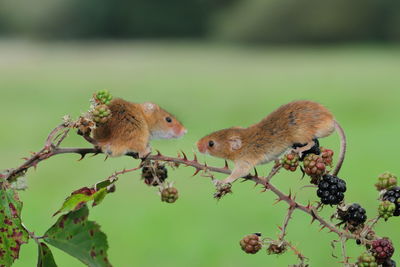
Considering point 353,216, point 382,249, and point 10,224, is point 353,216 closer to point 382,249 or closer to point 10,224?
point 382,249

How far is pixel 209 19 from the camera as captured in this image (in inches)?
2151

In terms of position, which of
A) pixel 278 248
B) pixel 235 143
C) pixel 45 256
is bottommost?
pixel 45 256

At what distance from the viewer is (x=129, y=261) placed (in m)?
7.19

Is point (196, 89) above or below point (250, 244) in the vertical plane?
above

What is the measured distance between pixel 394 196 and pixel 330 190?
0.44 ft

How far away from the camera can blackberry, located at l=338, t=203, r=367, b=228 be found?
52.4 inches

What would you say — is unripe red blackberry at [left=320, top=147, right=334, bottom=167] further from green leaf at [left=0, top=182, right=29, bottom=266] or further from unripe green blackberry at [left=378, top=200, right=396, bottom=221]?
green leaf at [left=0, top=182, right=29, bottom=266]

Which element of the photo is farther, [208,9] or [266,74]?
[208,9]

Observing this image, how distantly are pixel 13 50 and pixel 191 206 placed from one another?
40831 millimetres

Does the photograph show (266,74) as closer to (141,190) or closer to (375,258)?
(141,190)

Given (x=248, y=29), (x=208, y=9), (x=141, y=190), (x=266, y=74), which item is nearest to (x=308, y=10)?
(x=248, y=29)

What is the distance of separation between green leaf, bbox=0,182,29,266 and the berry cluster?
0.58 m

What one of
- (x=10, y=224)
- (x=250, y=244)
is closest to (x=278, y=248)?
(x=250, y=244)

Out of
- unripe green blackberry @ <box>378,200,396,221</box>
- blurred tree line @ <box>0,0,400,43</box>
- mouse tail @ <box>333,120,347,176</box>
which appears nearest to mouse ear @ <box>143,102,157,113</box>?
mouse tail @ <box>333,120,347,176</box>
